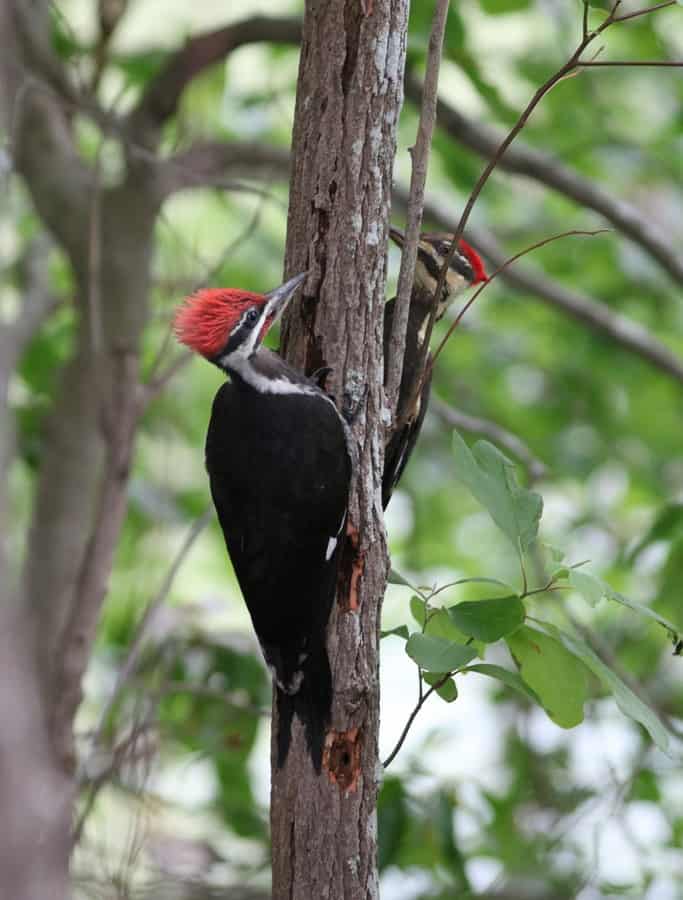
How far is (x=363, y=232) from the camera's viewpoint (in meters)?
1.78

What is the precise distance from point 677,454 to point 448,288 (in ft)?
7.39

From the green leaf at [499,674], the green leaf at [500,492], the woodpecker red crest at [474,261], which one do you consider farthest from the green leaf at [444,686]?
the woodpecker red crest at [474,261]

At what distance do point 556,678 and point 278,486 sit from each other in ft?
1.93

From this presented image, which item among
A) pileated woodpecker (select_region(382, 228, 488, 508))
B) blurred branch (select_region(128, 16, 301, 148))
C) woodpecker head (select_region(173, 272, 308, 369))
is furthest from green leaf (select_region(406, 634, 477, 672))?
blurred branch (select_region(128, 16, 301, 148))

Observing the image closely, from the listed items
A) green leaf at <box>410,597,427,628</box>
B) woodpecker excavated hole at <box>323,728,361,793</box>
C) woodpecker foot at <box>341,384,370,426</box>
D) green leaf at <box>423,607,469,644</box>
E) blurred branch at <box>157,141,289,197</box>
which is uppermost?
blurred branch at <box>157,141,289,197</box>

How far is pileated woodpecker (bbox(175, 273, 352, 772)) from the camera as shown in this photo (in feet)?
6.03

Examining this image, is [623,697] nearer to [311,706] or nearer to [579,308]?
[311,706]

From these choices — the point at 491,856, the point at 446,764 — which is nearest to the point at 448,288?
the point at 491,856

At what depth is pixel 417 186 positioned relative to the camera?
1764 mm

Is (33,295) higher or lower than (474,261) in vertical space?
higher

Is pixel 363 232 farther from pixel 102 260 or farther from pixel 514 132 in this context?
pixel 102 260

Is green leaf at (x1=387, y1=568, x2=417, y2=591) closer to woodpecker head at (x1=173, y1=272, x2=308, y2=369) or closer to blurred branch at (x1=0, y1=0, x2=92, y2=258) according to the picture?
woodpecker head at (x1=173, y1=272, x2=308, y2=369)

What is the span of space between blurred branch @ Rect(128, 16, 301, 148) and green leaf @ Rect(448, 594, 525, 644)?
69.1 inches

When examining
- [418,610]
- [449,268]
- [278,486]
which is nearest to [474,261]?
[449,268]
